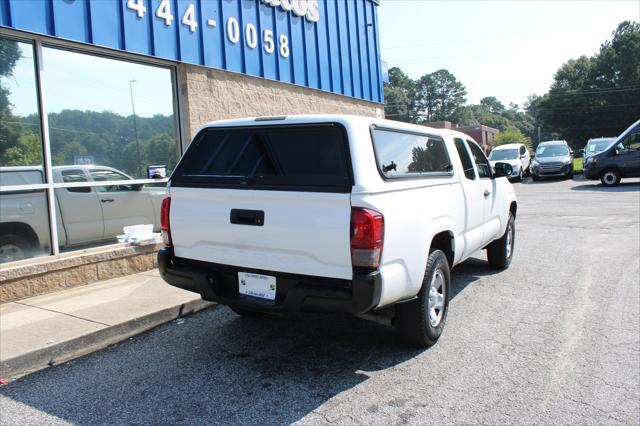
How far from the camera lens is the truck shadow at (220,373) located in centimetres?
338

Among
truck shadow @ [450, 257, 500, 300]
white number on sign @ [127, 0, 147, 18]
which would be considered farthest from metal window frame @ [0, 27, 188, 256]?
truck shadow @ [450, 257, 500, 300]

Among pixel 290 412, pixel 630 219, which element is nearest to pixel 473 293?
pixel 290 412

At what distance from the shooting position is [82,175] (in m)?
6.81

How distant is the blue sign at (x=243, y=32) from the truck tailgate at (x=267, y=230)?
12.2 ft

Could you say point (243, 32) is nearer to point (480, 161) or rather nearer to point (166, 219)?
point (480, 161)

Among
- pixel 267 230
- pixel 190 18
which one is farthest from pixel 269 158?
pixel 190 18

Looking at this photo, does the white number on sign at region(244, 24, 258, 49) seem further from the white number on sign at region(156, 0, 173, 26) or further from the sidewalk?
the sidewalk

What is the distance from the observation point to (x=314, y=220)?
11.6 feet

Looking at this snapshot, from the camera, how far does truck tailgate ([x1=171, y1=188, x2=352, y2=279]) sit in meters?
3.47

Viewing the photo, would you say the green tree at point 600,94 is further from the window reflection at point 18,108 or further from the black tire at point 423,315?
the window reflection at point 18,108

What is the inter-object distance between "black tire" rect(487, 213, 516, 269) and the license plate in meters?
4.10

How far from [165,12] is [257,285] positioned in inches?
216

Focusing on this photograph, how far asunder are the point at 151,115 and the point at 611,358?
22.4 feet

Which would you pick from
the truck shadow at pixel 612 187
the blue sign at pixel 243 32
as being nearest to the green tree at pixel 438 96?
the truck shadow at pixel 612 187
